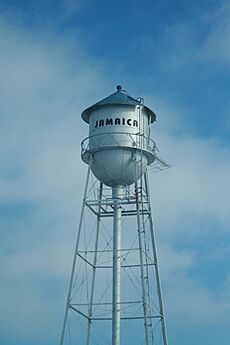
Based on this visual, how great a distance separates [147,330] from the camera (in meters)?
32.7

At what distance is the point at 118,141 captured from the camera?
3559cm

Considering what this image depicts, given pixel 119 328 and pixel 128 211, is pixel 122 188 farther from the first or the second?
pixel 119 328

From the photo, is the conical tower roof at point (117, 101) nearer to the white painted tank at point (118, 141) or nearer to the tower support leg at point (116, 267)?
the white painted tank at point (118, 141)

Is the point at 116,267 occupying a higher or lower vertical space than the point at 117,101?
lower

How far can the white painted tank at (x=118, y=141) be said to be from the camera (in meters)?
35.6

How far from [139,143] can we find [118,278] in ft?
25.3

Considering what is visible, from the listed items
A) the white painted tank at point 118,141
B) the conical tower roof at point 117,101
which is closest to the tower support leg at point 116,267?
the white painted tank at point 118,141

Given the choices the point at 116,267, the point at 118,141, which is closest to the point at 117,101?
the point at 118,141

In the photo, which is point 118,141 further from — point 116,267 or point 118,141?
point 116,267

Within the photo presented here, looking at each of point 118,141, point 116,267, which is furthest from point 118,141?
point 116,267

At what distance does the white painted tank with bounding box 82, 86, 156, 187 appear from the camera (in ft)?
117

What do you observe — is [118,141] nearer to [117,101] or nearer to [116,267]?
[117,101]

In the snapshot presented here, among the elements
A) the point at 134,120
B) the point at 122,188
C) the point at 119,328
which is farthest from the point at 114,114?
the point at 119,328

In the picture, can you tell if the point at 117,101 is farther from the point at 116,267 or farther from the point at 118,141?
the point at 116,267
